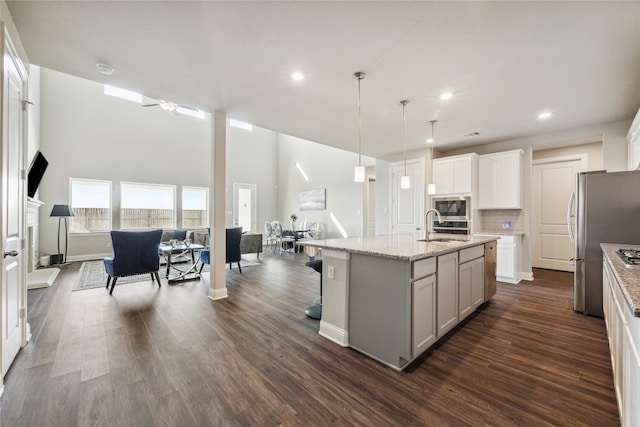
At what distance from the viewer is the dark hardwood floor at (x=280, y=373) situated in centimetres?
154

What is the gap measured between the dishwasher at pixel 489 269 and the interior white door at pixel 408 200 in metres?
1.98

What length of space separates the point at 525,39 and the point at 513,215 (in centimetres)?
367

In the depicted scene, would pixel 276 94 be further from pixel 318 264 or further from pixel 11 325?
pixel 11 325

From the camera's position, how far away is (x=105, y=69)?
2492mm

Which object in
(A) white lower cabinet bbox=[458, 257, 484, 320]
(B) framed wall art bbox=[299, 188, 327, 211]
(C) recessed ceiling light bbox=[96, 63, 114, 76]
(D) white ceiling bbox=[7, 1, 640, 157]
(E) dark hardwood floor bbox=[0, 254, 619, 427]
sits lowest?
(E) dark hardwood floor bbox=[0, 254, 619, 427]

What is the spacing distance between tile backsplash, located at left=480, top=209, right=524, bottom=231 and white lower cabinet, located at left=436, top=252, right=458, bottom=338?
3.17 m

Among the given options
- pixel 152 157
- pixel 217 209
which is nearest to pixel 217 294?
pixel 217 209

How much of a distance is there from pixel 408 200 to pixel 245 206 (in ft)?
19.8

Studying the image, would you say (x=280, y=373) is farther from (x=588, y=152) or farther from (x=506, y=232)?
(x=588, y=152)

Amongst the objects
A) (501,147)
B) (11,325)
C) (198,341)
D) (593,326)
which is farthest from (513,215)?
(11,325)

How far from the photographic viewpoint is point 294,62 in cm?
242

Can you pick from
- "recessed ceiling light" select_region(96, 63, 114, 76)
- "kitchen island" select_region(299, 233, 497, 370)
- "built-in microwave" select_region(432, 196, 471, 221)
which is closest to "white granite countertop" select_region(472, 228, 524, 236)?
"built-in microwave" select_region(432, 196, 471, 221)

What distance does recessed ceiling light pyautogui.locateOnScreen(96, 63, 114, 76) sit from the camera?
2.44 meters

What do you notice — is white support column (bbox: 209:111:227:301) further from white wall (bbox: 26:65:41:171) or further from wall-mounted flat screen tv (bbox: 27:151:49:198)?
white wall (bbox: 26:65:41:171)
